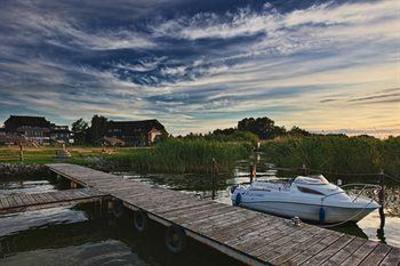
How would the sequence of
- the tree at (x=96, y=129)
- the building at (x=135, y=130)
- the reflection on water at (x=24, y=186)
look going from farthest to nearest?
1. the building at (x=135, y=130)
2. the tree at (x=96, y=129)
3. the reflection on water at (x=24, y=186)

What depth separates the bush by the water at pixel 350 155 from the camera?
24.5m

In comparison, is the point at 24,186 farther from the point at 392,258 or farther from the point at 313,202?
the point at 392,258

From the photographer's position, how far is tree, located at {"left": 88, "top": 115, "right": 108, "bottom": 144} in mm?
86000

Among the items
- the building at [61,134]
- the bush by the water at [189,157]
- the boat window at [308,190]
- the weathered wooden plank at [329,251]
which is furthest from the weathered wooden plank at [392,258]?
the building at [61,134]

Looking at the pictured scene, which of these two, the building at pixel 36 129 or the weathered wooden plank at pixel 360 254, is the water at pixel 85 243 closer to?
the weathered wooden plank at pixel 360 254

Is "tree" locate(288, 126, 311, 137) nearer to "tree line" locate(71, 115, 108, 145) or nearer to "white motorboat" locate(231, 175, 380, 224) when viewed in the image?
"white motorboat" locate(231, 175, 380, 224)

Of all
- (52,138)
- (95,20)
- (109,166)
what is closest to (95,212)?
(95,20)

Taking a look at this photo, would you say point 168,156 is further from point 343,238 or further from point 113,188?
point 343,238

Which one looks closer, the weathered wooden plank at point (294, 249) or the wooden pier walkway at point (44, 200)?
the weathered wooden plank at point (294, 249)

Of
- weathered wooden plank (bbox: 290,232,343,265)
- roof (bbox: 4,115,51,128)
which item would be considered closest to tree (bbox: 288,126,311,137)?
weathered wooden plank (bbox: 290,232,343,265)

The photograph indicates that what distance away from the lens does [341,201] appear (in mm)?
12609

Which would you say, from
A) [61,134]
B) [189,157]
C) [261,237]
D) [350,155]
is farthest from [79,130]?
[261,237]

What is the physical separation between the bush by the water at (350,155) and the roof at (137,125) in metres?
75.8

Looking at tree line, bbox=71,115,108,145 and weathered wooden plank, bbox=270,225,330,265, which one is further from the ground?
tree line, bbox=71,115,108,145
